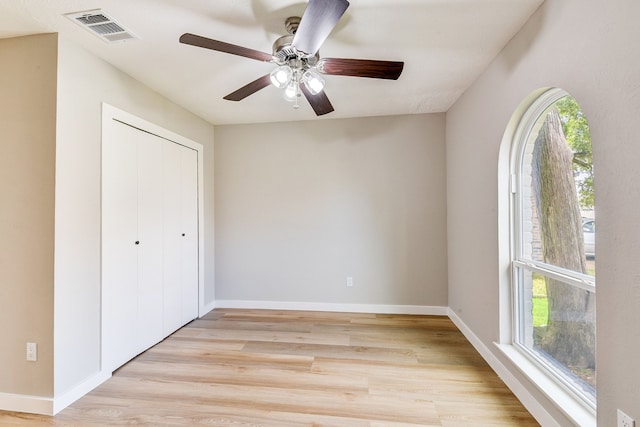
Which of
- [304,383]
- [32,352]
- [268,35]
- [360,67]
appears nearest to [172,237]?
[32,352]

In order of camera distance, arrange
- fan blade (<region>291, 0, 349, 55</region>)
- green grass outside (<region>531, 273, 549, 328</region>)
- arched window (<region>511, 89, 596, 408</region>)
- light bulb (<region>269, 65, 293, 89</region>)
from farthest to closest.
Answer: green grass outside (<region>531, 273, 549, 328</region>) → light bulb (<region>269, 65, 293, 89</region>) → arched window (<region>511, 89, 596, 408</region>) → fan blade (<region>291, 0, 349, 55</region>)

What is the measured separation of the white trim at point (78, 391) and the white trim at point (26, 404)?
32mm

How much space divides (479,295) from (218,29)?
9.38 feet

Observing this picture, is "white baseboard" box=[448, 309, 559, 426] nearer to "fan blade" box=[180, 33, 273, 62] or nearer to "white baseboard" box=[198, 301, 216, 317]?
"fan blade" box=[180, 33, 273, 62]

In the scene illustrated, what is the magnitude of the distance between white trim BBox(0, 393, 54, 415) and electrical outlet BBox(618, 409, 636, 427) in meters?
2.95

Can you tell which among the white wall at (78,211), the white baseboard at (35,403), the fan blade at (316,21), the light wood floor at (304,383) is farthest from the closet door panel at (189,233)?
the fan blade at (316,21)

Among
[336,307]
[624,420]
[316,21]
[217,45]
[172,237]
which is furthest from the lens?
[336,307]

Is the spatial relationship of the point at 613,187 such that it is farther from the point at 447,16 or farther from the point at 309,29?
the point at 309,29

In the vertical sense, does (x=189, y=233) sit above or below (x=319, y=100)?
below

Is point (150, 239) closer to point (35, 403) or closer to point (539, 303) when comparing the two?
point (35, 403)

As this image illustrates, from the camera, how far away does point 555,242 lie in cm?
171

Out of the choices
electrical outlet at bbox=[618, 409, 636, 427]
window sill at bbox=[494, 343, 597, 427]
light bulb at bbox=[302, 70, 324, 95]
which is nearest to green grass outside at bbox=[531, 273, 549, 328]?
window sill at bbox=[494, 343, 597, 427]

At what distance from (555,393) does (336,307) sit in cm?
225

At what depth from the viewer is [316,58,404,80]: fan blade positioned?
162cm
